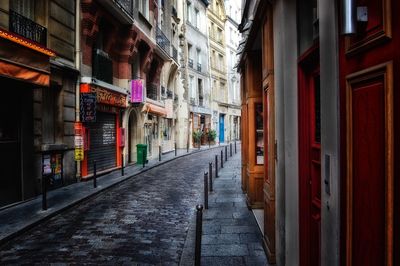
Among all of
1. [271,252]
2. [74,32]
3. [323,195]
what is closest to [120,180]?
[74,32]

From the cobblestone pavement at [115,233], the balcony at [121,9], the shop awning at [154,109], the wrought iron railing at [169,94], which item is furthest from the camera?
the wrought iron railing at [169,94]

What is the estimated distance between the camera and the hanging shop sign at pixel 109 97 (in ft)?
49.6

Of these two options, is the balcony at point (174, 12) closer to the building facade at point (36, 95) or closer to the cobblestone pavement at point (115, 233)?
the building facade at point (36, 95)

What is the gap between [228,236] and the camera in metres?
6.69

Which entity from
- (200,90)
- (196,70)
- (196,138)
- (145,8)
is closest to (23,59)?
(145,8)

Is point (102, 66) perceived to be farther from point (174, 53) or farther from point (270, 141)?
point (174, 53)

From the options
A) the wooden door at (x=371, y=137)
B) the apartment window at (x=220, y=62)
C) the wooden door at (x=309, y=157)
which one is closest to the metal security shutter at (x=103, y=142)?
the wooden door at (x=309, y=157)

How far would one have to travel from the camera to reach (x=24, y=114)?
10086mm

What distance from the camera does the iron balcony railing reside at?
24484 millimetres

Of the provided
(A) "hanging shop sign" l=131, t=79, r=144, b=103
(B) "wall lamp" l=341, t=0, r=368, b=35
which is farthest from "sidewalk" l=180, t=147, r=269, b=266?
(A) "hanging shop sign" l=131, t=79, r=144, b=103

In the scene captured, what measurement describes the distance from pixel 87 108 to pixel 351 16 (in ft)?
41.7

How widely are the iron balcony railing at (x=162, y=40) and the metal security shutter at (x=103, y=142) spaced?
8782mm

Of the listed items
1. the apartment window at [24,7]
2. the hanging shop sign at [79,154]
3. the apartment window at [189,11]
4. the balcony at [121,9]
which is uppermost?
the apartment window at [189,11]

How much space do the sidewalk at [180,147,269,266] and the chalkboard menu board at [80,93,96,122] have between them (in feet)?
19.6
